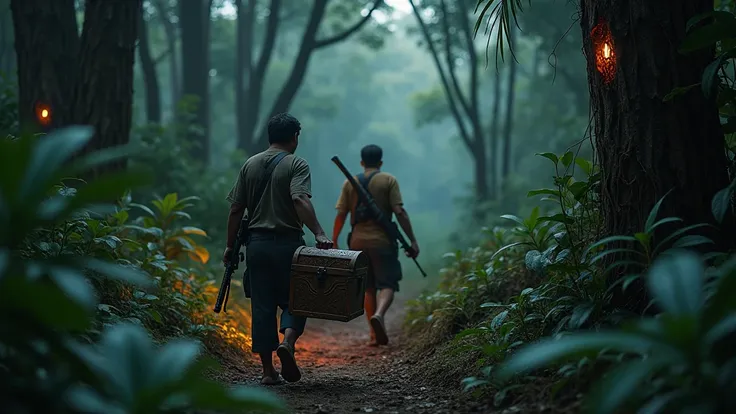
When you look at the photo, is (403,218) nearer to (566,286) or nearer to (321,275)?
(321,275)

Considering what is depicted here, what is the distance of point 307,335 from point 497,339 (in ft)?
14.8

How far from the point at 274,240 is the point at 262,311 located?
1.82ft

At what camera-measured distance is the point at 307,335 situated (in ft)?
29.1

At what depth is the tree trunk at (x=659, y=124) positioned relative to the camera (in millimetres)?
3867

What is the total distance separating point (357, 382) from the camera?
5488 mm

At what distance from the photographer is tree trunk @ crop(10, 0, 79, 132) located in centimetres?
763

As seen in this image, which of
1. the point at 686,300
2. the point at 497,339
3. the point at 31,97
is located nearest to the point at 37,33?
the point at 31,97

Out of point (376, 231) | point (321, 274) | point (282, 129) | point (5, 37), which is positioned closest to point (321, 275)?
point (321, 274)

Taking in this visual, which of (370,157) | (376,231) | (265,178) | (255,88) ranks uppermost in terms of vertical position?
(255,88)

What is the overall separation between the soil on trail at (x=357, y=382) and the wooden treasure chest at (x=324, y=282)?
58 cm

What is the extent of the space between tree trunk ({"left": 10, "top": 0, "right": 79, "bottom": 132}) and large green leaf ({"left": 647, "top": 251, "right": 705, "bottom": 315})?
6.79 m

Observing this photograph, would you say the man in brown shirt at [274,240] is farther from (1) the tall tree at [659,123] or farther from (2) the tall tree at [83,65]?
(2) the tall tree at [83,65]

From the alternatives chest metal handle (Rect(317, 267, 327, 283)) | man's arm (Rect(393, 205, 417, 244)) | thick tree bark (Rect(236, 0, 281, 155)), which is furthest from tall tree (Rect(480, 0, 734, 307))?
thick tree bark (Rect(236, 0, 281, 155))

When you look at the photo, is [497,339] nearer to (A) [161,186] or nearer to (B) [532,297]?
(B) [532,297]
